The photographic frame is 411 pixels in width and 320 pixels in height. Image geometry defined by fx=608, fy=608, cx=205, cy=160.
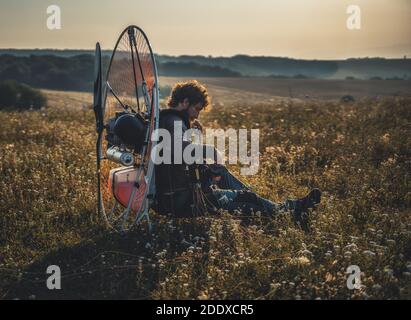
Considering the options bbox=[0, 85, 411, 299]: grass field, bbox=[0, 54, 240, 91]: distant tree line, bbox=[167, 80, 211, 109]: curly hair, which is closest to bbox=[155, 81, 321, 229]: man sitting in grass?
bbox=[167, 80, 211, 109]: curly hair

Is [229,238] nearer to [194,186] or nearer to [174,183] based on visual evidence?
[194,186]

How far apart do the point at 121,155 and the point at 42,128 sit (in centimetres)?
734

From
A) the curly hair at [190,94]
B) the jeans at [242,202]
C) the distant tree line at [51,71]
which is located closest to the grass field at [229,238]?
the jeans at [242,202]

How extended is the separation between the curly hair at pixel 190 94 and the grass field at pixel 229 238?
1.33 metres

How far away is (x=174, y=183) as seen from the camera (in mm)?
6562

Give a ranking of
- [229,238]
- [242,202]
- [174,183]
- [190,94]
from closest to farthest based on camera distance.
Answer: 1. [229,238]
2. [174,183]
3. [190,94]
4. [242,202]

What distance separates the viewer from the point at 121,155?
6348 millimetres

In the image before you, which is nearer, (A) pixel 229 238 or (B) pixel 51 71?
(A) pixel 229 238

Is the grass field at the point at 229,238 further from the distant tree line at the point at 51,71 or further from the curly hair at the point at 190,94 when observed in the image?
the distant tree line at the point at 51,71

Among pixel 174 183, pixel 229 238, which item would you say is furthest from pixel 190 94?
pixel 229 238

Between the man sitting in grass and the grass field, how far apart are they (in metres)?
0.18

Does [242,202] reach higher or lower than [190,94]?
lower

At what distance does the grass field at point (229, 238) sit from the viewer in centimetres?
534

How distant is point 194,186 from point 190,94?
3.34 feet
